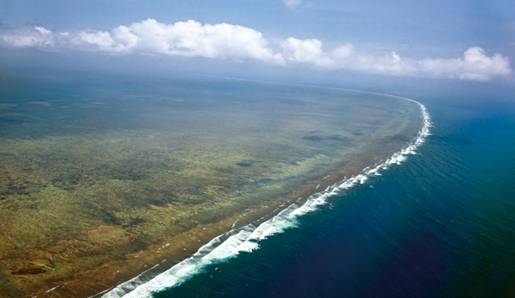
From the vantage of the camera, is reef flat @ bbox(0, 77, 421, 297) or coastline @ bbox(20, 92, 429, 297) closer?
coastline @ bbox(20, 92, 429, 297)

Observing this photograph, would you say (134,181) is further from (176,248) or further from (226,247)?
(226,247)

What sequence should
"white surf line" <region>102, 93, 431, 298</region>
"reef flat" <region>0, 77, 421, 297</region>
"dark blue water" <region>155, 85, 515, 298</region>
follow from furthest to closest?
"reef flat" <region>0, 77, 421, 297</region> < "dark blue water" <region>155, 85, 515, 298</region> < "white surf line" <region>102, 93, 431, 298</region>

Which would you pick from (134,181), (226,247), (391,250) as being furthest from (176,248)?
(134,181)

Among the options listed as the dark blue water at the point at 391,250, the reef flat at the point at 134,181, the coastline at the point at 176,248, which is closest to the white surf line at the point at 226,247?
the coastline at the point at 176,248

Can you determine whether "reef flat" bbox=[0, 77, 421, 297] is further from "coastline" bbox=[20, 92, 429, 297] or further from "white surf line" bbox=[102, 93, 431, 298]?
"white surf line" bbox=[102, 93, 431, 298]

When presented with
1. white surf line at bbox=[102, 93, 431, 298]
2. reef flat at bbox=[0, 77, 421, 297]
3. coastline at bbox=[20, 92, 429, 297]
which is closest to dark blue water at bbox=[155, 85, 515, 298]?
white surf line at bbox=[102, 93, 431, 298]
